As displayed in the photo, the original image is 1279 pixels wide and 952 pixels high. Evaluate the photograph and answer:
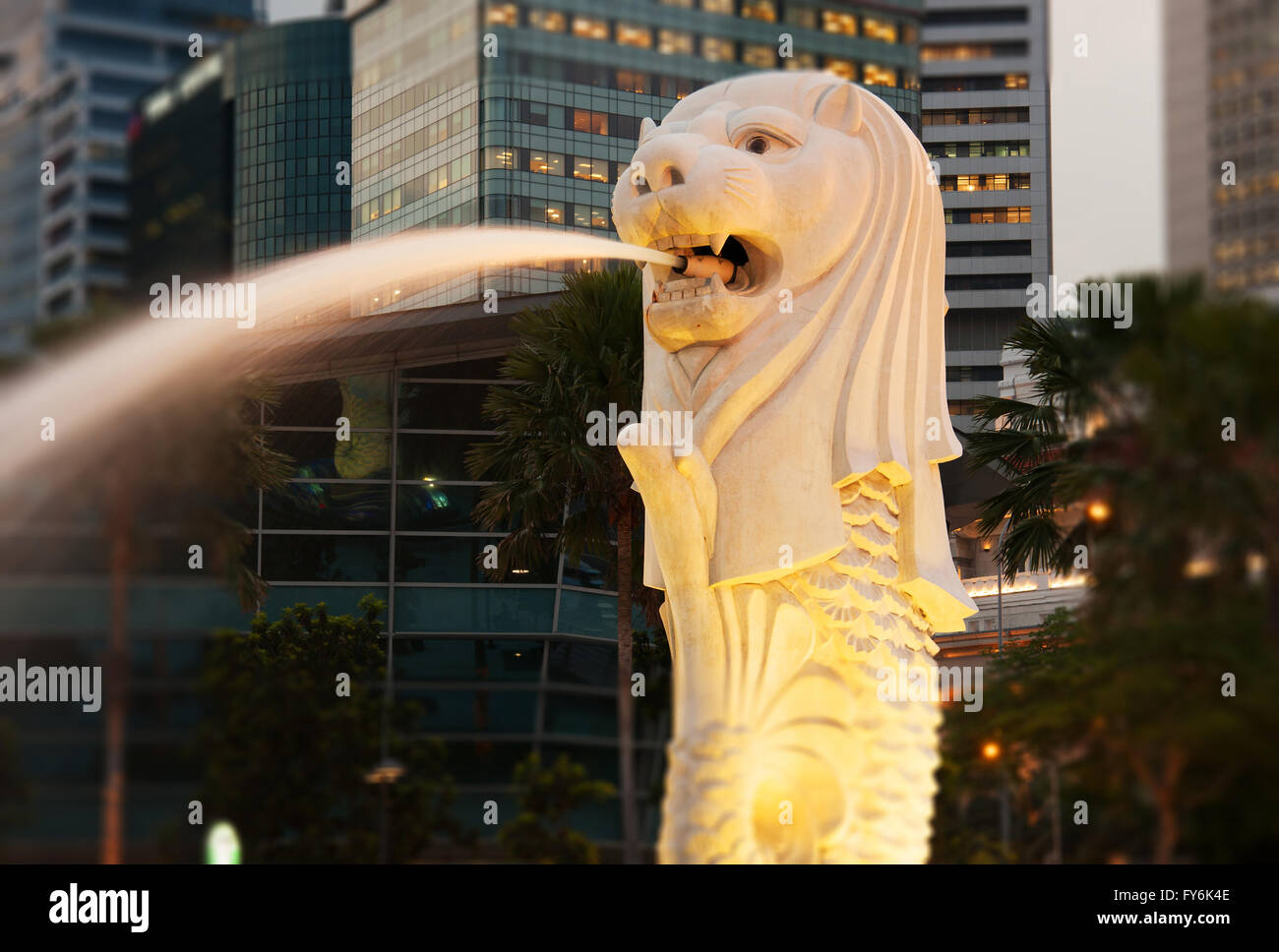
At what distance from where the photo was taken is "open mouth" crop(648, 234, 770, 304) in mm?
8539

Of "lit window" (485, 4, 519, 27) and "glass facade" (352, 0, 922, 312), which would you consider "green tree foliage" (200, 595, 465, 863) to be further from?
"lit window" (485, 4, 519, 27)

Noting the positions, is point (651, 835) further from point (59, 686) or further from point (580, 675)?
point (580, 675)

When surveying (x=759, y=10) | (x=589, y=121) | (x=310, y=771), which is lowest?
(x=310, y=771)

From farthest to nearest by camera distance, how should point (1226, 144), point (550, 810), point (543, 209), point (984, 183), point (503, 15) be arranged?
point (984, 183)
point (503, 15)
point (543, 209)
point (550, 810)
point (1226, 144)

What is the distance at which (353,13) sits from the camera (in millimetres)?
38906

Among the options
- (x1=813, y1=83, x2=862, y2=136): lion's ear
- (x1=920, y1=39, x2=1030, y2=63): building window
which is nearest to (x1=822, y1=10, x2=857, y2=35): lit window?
(x1=920, y1=39, x2=1030, y2=63): building window

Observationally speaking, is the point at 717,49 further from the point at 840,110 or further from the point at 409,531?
the point at 840,110

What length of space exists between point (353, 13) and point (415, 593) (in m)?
17.8

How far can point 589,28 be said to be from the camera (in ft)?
137

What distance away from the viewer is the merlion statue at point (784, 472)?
27.5 ft

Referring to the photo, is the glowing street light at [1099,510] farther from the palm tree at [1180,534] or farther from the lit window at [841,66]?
the lit window at [841,66]

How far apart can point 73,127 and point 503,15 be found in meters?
37.8
